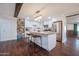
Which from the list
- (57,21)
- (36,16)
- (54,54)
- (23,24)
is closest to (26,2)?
(36,16)

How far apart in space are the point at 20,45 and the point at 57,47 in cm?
90

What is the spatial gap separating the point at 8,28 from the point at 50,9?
1.07m

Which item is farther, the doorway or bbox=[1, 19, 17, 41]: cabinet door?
the doorway

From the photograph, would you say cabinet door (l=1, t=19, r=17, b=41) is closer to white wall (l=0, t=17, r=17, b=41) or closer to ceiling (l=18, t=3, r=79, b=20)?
white wall (l=0, t=17, r=17, b=41)

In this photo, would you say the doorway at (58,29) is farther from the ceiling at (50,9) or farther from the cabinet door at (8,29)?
the cabinet door at (8,29)

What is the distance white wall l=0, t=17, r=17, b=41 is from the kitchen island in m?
0.47

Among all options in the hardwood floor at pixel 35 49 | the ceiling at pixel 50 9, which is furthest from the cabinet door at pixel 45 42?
the ceiling at pixel 50 9

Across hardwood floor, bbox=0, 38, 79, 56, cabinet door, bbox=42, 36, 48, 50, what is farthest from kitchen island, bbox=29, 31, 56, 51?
hardwood floor, bbox=0, 38, 79, 56

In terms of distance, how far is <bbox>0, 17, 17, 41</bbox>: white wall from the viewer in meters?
1.83

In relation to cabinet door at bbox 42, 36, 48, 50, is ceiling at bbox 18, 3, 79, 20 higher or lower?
higher

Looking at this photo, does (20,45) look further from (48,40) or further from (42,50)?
(48,40)

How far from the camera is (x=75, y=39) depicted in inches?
77.0

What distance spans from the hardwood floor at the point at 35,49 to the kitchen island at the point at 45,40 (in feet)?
0.43

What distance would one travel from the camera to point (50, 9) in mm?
1846
